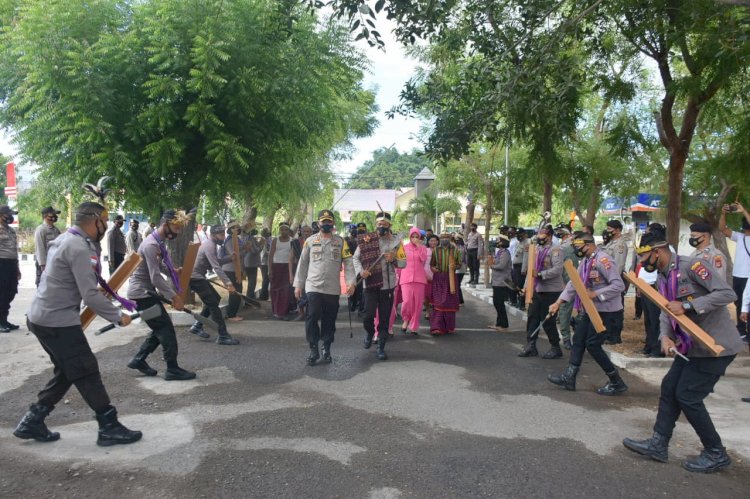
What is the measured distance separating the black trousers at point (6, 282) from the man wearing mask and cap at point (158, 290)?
3853 millimetres

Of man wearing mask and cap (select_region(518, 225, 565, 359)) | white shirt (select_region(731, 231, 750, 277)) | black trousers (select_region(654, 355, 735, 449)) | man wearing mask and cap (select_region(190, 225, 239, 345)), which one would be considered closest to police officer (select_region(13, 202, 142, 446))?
man wearing mask and cap (select_region(190, 225, 239, 345))

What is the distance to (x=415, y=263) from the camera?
31.4ft

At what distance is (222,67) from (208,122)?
102cm

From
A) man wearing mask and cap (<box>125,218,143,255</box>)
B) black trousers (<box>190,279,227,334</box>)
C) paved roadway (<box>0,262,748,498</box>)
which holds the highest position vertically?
man wearing mask and cap (<box>125,218,143,255</box>)

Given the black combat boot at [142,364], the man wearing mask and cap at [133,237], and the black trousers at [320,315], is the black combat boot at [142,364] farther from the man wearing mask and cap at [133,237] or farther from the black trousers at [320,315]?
the man wearing mask and cap at [133,237]

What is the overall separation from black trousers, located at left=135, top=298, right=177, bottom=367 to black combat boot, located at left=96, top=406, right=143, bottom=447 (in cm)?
173

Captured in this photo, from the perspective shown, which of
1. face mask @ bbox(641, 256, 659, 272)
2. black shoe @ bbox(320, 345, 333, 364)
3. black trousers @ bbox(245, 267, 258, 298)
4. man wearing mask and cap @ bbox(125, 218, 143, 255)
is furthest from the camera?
man wearing mask and cap @ bbox(125, 218, 143, 255)

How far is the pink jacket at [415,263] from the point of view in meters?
9.52

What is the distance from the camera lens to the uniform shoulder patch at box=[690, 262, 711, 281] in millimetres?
4445

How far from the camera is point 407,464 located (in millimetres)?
4316

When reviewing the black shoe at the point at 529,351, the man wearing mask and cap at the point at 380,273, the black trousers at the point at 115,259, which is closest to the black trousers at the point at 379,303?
the man wearing mask and cap at the point at 380,273

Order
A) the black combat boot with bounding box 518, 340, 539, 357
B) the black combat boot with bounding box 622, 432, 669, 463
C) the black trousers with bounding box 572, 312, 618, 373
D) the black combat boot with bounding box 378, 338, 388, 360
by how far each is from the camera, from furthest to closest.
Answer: the black combat boot with bounding box 518, 340, 539, 357 < the black combat boot with bounding box 378, 338, 388, 360 < the black trousers with bounding box 572, 312, 618, 373 < the black combat boot with bounding box 622, 432, 669, 463

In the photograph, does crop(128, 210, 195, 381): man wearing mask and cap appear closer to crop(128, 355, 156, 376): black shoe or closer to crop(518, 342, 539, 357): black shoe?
crop(128, 355, 156, 376): black shoe

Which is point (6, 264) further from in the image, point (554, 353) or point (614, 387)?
point (614, 387)
